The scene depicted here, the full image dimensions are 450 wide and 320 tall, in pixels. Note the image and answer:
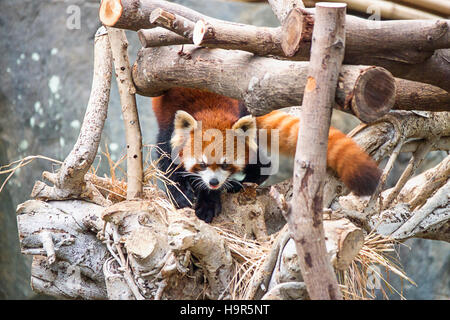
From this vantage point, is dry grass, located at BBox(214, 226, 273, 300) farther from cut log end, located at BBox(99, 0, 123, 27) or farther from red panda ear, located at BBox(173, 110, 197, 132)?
cut log end, located at BBox(99, 0, 123, 27)

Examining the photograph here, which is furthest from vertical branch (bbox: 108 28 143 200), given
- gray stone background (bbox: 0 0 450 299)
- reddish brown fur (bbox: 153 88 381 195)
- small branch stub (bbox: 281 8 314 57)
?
gray stone background (bbox: 0 0 450 299)

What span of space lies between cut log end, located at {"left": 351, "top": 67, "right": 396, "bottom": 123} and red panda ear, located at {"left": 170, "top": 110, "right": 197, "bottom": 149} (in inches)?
64.8

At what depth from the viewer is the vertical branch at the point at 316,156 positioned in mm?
1811

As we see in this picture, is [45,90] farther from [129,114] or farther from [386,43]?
[386,43]

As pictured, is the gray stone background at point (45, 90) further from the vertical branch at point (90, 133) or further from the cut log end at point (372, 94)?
the cut log end at point (372, 94)

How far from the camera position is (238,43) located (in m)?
2.24

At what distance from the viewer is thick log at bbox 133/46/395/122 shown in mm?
1822

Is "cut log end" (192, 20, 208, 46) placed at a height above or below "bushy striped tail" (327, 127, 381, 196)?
above

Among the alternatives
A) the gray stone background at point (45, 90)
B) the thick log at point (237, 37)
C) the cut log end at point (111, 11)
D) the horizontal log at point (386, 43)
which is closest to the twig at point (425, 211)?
the horizontal log at point (386, 43)

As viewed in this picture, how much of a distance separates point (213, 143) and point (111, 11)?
3.89 feet

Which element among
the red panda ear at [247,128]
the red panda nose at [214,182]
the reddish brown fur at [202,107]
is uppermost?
the reddish brown fur at [202,107]

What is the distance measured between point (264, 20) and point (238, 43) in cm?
355

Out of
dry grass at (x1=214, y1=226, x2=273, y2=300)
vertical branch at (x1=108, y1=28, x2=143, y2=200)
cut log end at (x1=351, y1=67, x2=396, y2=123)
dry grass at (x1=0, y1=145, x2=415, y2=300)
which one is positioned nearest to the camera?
cut log end at (x1=351, y1=67, x2=396, y2=123)
